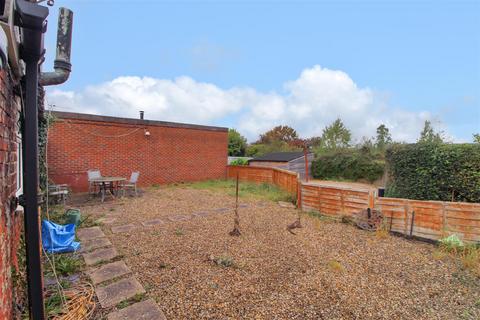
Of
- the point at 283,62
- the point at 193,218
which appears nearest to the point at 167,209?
the point at 193,218

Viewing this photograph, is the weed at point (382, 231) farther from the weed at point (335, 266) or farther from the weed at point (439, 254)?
the weed at point (335, 266)

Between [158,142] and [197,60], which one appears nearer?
[158,142]

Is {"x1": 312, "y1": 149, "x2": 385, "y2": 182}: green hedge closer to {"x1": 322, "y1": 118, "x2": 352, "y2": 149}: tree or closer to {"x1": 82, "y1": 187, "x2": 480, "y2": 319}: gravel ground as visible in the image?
{"x1": 322, "y1": 118, "x2": 352, "y2": 149}: tree

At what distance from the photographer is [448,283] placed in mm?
3018

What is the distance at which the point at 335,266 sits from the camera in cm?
329

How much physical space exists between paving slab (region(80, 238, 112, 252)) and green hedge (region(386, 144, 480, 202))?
6.95 meters

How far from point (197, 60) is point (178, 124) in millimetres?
3364

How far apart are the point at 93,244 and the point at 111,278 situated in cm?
130

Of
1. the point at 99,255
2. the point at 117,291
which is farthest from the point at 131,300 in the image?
the point at 99,255

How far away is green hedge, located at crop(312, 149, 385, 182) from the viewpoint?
15.1m

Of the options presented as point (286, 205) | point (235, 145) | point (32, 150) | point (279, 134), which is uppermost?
point (279, 134)

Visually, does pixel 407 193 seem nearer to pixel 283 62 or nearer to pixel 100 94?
pixel 283 62

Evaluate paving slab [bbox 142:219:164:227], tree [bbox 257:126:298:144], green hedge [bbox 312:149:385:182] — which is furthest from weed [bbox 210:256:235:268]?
tree [bbox 257:126:298:144]

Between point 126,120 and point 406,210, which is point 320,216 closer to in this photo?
point 406,210
